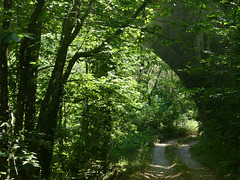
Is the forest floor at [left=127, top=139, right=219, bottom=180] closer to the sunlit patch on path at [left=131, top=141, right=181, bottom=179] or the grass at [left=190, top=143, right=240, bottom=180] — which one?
the sunlit patch on path at [left=131, top=141, right=181, bottom=179]

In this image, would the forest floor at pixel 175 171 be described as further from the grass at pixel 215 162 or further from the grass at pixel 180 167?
the grass at pixel 215 162

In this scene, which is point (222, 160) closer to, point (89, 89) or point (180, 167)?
point (180, 167)

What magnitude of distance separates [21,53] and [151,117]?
1511 centimetres

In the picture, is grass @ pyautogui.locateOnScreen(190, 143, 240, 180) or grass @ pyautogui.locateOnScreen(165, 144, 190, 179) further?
grass @ pyautogui.locateOnScreen(165, 144, 190, 179)

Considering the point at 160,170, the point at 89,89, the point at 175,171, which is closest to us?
the point at 89,89

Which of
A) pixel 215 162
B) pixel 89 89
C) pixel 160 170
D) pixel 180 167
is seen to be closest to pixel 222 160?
pixel 215 162

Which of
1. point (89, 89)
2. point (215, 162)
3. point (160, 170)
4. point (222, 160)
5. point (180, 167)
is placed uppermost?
point (89, 89)

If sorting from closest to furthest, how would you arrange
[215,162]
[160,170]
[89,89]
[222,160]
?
[89,89], [222,160], [215,162], [160,170]

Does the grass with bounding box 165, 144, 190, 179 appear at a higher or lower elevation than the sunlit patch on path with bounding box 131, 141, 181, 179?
higher

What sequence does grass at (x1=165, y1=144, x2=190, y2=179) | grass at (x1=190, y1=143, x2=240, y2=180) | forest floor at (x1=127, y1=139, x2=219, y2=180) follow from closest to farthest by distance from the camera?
grass at (x1=190, y1=143, x2=240, y2=180) → forest floor at (x1=127, y1=139, x2=219, y2=180) → grass at (x1=165, y1=144, x2=190, y2=179)

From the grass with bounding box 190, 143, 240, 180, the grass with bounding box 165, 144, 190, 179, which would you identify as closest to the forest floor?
the grass with bounding box 165, 144, 190, 179

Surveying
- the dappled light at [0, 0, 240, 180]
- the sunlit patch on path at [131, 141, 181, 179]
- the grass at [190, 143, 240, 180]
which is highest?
the dappled light at [0, 0, 240, 180]

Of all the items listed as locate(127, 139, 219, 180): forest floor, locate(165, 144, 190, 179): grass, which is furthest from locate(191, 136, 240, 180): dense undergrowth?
locate(165, 144, 190, 179): grass

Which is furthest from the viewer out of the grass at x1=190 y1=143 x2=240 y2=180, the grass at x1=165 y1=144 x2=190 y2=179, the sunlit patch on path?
the sunlit patch on path
